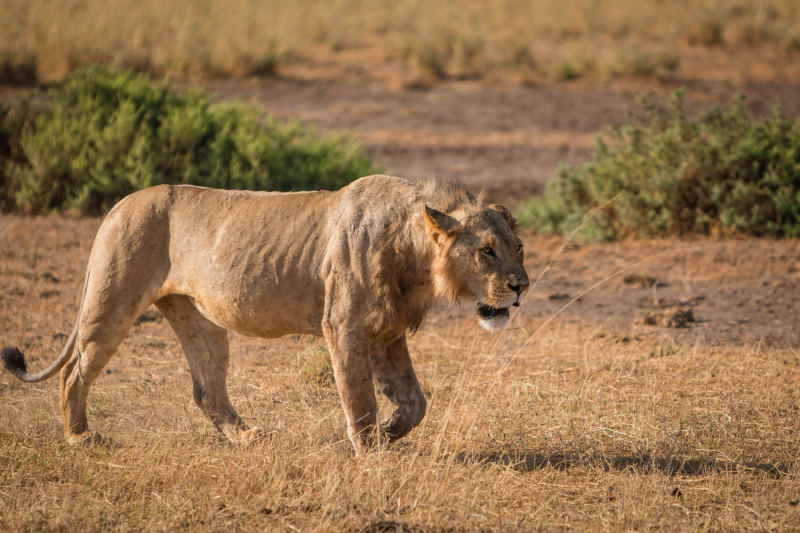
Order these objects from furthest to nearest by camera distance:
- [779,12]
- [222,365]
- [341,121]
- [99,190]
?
[779,12] < [341,121] < [99,190] < [222,365]

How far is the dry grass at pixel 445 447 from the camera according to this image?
402cm

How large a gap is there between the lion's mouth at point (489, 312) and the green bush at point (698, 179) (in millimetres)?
5792

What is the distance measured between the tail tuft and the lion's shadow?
2788mm

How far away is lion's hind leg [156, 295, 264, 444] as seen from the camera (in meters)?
5.10

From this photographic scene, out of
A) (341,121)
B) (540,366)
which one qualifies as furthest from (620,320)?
(341,121)

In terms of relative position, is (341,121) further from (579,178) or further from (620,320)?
(620,320)

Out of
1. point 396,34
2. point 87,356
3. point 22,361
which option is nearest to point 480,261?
point 87,356

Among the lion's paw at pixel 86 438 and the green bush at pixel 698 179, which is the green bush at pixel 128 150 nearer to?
the green bush at pixel 698 179

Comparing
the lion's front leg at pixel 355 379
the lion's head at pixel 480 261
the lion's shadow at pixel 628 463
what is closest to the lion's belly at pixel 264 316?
the lion's front leg at pixel 355 379

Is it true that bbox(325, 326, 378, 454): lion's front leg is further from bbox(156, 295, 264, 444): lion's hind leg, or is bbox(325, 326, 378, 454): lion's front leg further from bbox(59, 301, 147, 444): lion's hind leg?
bbox(59, 301, 147, 444): lion's hind leg

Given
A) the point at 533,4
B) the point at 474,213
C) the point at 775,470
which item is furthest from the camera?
the point at 533,4

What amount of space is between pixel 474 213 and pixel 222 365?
199 centimetres

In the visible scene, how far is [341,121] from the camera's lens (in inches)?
654

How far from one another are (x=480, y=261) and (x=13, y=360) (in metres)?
3.03
